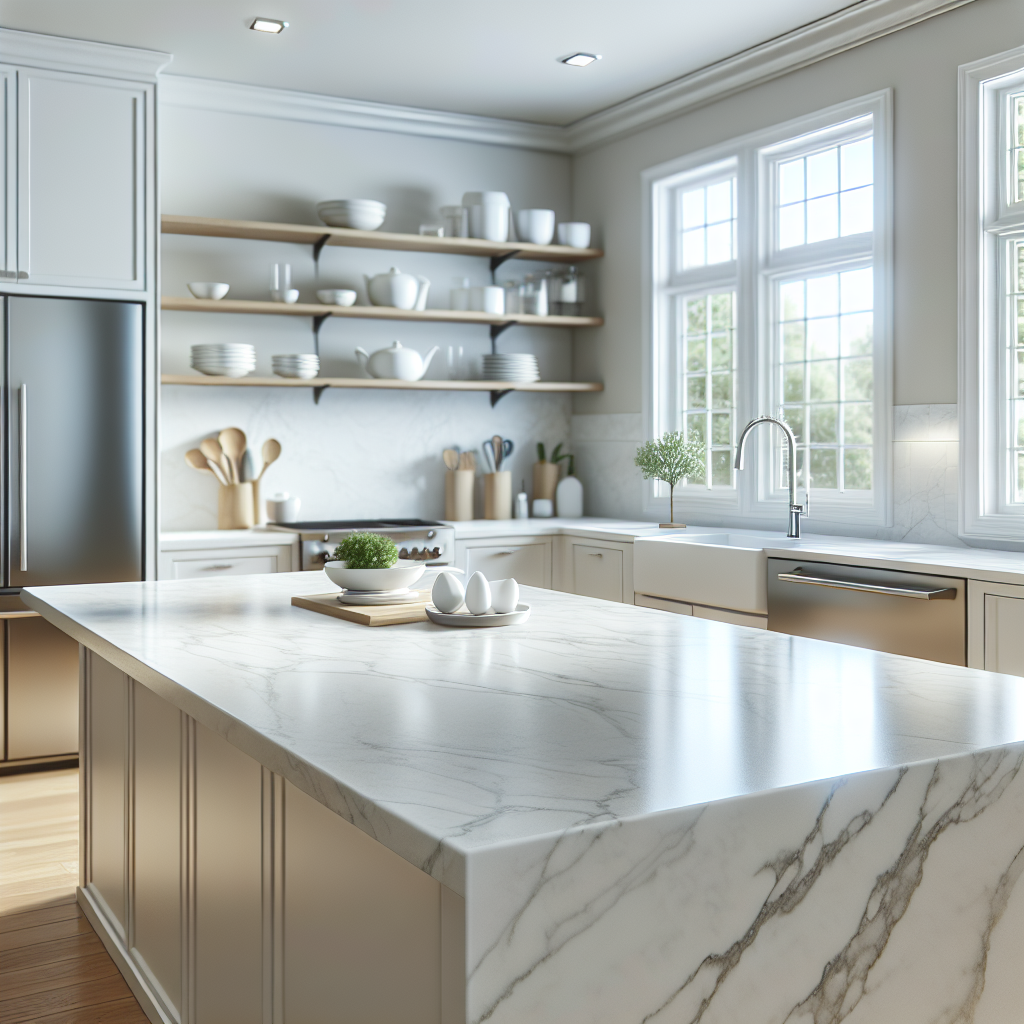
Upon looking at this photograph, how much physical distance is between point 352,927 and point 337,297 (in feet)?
12.4

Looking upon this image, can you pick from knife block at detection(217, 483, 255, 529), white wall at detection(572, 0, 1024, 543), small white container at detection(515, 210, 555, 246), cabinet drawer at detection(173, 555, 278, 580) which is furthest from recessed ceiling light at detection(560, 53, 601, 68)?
cabinet drawer at detection(173, 555, 278, 580)

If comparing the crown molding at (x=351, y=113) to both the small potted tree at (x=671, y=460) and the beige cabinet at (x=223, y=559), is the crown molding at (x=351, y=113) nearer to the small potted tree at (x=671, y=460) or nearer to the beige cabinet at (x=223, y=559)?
the small potted tree at (x=671, y=460)

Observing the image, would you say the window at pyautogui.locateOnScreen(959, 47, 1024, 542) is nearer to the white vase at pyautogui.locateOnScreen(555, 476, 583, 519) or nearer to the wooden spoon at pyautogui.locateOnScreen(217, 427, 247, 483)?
the white vase at pyautogui.locateOnScreen(555, 476, 583, 519)

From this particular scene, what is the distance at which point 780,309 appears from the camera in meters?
4.62

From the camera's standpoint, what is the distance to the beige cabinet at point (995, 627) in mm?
2977

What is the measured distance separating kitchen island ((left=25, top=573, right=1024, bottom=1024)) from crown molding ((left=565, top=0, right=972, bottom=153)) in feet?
9.30

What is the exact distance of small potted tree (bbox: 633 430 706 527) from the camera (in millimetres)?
4809

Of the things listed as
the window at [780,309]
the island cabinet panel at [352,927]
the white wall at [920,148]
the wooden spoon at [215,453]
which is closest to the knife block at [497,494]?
the window at [780,309]

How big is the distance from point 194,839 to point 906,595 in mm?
2162

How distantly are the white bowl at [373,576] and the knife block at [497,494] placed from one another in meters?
2.83

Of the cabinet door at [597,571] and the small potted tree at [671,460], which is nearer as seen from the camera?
the cabinet door at [597,571]

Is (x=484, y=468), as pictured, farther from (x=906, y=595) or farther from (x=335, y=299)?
(x=906, y=595)

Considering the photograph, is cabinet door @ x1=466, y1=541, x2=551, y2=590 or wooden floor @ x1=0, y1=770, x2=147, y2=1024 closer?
wooden floor @ x1=0, y1=770, x2=147, y2=1024

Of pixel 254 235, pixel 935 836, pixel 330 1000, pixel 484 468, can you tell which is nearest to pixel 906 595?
pixel 935 836
